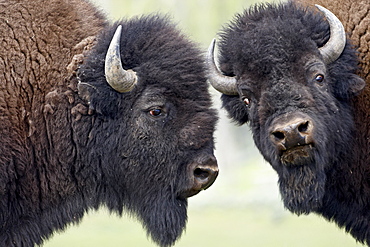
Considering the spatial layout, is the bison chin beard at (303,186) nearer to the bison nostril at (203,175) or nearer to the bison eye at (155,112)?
the bison nostril at (203,175)

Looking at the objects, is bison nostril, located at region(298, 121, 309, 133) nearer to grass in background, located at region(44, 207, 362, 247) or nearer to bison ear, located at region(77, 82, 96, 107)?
bison ear, located at region(77, 82, 96, 107)

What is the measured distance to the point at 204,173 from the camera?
6.28m

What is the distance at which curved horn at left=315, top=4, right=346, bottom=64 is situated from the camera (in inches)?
245

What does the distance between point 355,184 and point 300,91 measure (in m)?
1.09

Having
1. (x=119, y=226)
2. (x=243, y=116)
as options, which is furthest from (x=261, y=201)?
(x=243, y=116)

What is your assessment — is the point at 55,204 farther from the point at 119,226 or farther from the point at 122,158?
the point at 119,226

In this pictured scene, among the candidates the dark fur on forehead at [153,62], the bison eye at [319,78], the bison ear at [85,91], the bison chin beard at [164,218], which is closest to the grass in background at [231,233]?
the bison chin beard at [164,218]

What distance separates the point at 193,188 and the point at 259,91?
1.10 metres

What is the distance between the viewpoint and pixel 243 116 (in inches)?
269

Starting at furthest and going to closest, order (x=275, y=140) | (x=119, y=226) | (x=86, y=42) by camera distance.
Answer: (x=119, y=226), (x=86, y=42), (x=275, y=140)

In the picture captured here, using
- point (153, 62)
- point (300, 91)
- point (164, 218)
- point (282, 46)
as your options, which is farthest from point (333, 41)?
point (164, 218)

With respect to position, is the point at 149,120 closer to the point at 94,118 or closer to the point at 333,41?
the point at 94,118

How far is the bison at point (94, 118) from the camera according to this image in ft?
20.3

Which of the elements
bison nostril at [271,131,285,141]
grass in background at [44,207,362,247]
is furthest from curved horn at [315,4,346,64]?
grass in background at [44,207,362,247]
